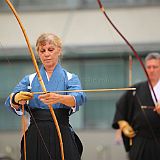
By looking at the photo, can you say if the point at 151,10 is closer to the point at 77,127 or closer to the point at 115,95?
the point at 115,95

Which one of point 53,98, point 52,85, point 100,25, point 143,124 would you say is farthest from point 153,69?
point 100,25

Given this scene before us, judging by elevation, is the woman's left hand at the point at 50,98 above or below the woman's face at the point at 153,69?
below

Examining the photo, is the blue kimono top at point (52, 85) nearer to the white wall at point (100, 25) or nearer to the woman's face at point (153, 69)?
the woman's face at point (153, 69)

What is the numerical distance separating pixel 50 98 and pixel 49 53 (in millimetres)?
198

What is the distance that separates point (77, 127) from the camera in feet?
16.6

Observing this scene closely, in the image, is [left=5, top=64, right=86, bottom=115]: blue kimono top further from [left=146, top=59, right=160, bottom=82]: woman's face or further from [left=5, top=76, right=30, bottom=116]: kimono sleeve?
[left=146, top=59, right=160, bottom=82]: woman's face

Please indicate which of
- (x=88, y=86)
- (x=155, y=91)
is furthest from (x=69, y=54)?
(x=88, y=86)

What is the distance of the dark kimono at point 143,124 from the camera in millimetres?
3210

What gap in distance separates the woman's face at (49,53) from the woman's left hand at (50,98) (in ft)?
0.58

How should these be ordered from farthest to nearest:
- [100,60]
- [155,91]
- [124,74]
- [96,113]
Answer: [96,113] < [124,74] < [100,60] < [155,91]

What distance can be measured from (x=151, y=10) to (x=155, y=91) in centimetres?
177

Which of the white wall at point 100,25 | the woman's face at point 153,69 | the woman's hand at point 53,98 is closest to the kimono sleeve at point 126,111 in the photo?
the woman's face at point 153,69

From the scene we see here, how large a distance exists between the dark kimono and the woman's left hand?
1.22 m

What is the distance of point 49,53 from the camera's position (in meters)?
2.18
